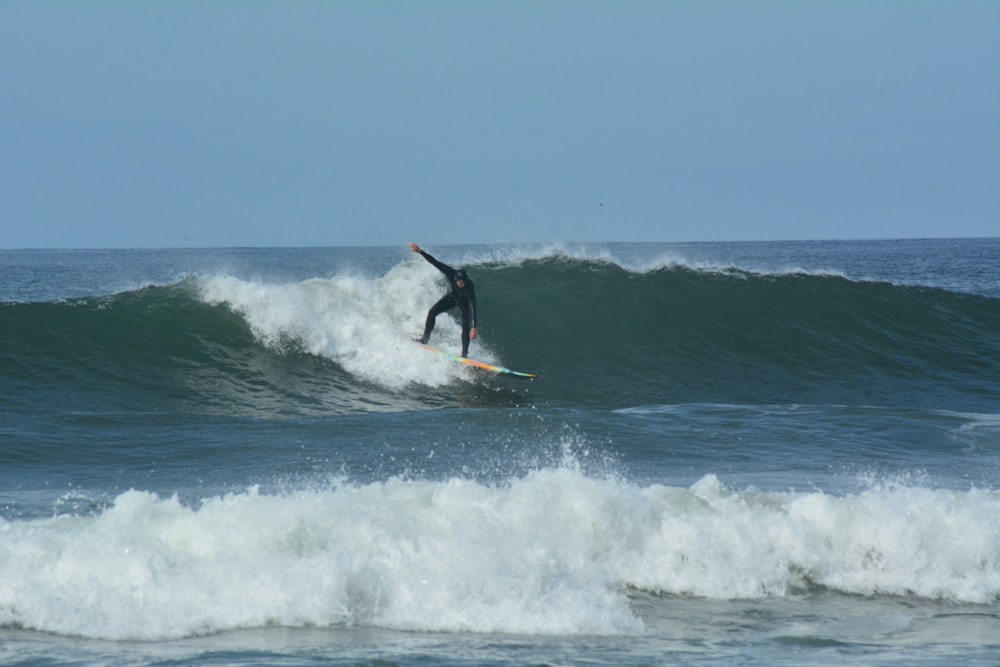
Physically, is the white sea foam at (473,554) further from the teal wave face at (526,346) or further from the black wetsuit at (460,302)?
the black wetsuit at (460,302)

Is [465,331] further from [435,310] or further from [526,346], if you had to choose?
[526,346]

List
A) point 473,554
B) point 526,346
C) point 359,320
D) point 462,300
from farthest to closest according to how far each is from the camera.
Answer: point 526,346, point 359,320, point 462,300, point 473,554

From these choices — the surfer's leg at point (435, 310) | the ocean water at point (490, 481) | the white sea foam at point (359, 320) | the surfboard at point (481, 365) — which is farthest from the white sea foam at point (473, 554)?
the white sea foam at point (359, 320)

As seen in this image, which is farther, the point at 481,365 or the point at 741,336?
the point at 741,336

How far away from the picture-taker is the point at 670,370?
17.4 metres

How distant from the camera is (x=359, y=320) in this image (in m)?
17.5

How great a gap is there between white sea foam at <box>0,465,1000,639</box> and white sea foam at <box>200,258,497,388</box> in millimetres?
7838

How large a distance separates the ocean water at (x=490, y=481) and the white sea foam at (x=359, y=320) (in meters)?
0.06

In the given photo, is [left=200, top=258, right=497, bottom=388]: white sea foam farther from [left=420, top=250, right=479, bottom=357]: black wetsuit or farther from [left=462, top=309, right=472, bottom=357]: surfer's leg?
[left=420, top=250, right=479, bottom=357]: black wetsuit

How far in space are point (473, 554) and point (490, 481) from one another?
272 cm

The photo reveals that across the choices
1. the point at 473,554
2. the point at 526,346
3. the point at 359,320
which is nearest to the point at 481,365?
the point at 526,346

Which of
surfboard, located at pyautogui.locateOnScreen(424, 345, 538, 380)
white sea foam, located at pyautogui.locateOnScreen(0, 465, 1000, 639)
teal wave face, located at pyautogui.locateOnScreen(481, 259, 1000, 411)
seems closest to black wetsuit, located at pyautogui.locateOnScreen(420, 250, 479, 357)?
surfboard, located at pyautogui.locateOnScreen(424, 345, 538, 380)

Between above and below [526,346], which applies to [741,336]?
above

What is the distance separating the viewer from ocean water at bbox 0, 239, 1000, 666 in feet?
20.4
